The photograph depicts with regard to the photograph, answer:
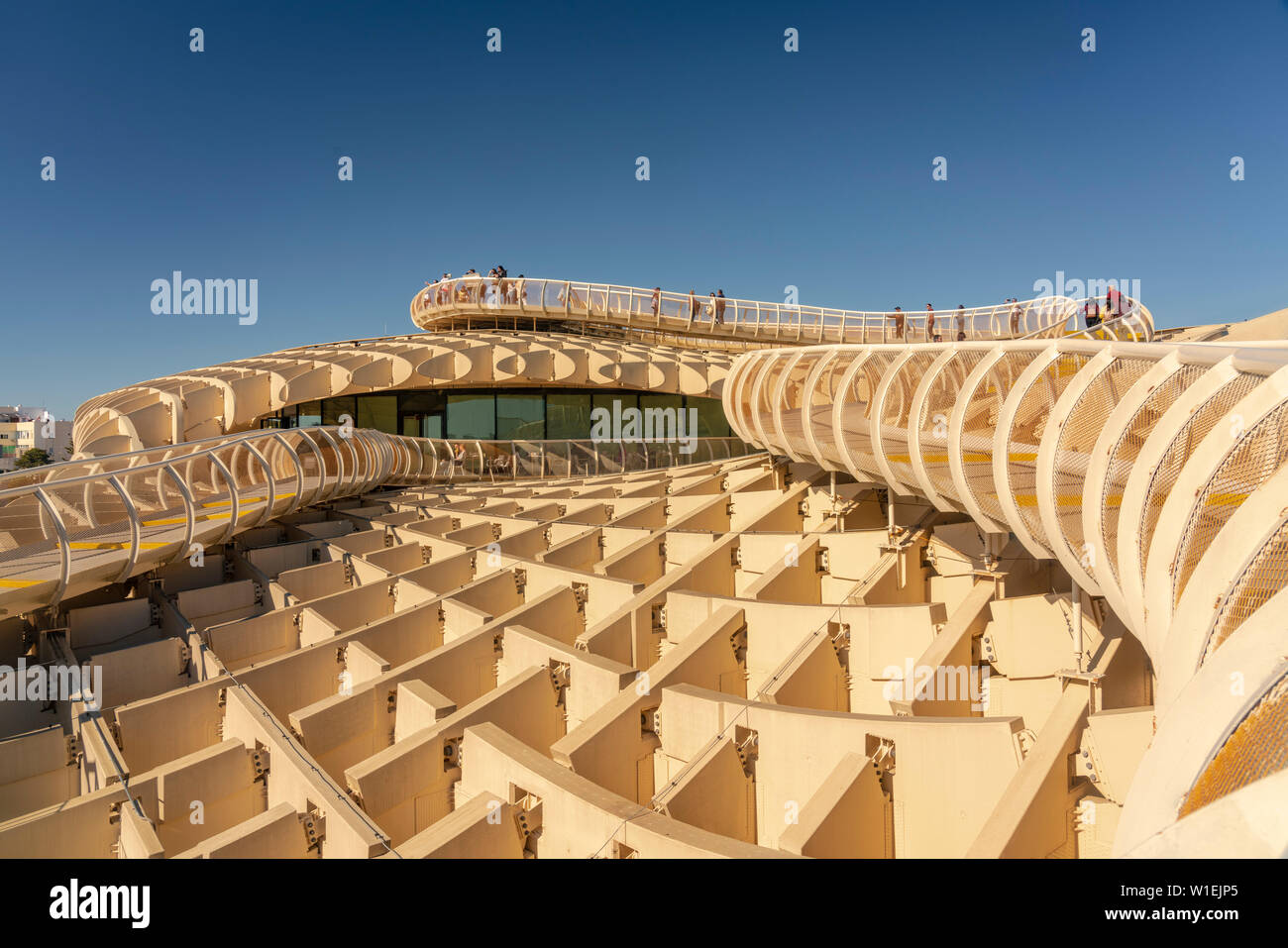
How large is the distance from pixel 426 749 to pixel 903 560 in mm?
7908

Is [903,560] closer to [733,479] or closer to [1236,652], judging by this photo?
[733,479]

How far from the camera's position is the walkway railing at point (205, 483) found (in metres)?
8.98

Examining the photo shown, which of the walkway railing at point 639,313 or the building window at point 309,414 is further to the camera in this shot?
the walkway railing at point 639,313

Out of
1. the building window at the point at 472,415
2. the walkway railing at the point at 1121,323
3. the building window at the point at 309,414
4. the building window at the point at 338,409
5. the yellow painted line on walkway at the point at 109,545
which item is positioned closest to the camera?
the yellow painted line on walkway at the point at 109,545

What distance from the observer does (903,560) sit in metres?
11.2

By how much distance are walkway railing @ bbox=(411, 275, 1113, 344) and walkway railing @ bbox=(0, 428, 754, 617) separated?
997 cm

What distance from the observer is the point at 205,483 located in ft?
46.6

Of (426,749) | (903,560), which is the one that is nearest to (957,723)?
(903,560)

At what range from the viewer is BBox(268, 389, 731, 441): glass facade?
2820 centimetres

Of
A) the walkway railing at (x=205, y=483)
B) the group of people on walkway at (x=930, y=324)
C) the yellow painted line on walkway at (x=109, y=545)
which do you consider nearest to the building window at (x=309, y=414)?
the walkway railing at (x=205, y=483)

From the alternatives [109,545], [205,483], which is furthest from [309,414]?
[109,545]

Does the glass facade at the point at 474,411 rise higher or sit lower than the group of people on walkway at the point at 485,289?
lower

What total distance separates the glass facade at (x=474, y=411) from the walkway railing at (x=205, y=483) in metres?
1.96

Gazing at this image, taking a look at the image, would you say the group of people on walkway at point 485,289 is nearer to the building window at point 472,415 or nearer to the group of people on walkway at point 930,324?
the building window at point 472,415
